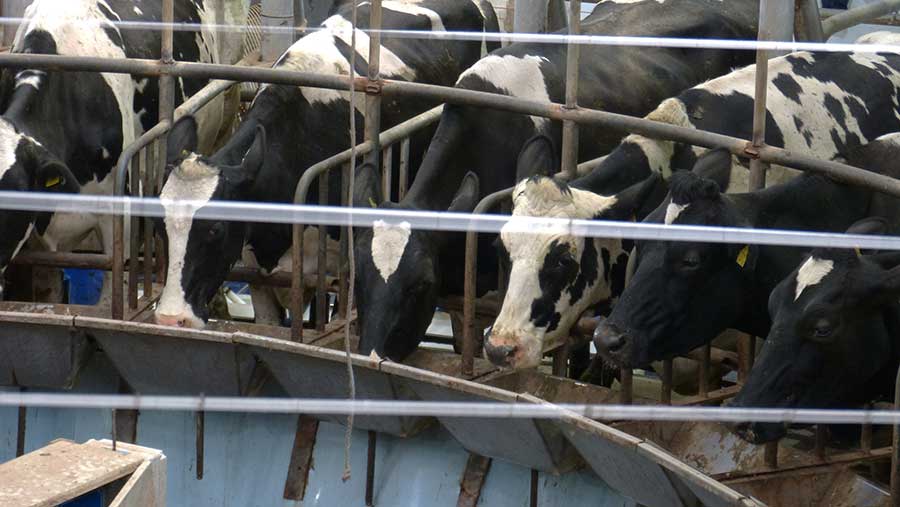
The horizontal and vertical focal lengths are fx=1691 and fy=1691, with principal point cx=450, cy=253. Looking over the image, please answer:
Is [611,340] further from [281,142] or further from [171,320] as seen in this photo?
[281,142]

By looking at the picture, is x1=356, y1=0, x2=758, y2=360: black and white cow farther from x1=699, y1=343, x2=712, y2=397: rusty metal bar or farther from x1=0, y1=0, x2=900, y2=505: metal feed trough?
x1=699, y1=343, x2=712, y2=397: rusty metal bar

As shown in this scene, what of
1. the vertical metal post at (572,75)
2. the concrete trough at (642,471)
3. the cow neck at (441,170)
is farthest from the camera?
the cow neck at (441,170)

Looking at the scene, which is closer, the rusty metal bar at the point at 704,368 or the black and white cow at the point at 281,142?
the rusty metal bar at the point at 704,368

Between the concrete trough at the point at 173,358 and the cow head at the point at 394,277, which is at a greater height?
the cow head at the point at 394,277

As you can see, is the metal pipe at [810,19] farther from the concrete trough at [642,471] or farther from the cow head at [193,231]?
the concrete trough at [642,471]

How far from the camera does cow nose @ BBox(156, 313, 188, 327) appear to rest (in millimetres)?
6496

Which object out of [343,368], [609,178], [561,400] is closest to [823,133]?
[609,178]

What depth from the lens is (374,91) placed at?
6680mm

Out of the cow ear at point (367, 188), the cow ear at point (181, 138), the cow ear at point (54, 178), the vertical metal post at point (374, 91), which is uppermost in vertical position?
the vertical metal post at point (374, 91)

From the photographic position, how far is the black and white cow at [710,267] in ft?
18.4

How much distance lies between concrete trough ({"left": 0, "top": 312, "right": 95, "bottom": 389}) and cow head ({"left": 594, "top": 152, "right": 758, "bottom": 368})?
6.86 ft

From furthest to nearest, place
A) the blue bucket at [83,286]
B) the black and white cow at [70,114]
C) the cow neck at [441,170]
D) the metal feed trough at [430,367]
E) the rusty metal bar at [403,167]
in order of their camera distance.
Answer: the blue bucket at [83,286]
the rusty metal bar at [403,167]
the black and white cow at [70,114]
the cow neck at [441,170]
the metal feed trough at [430,367]

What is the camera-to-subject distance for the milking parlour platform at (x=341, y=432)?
5.28 metres

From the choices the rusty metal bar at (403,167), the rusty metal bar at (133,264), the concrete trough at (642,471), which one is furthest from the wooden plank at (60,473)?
the rusty metal bar at (403,167)
